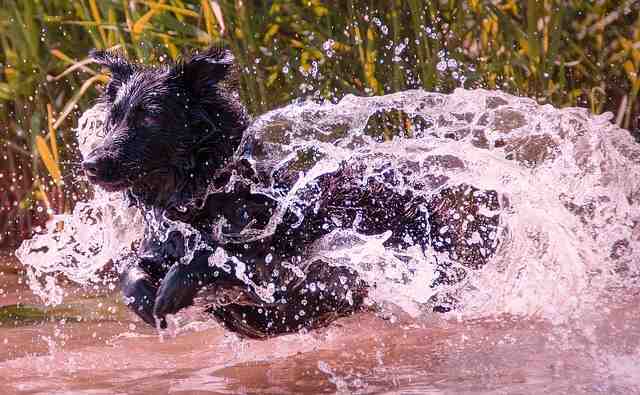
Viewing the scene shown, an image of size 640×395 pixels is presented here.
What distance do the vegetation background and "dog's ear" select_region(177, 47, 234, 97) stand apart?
1.87 meters

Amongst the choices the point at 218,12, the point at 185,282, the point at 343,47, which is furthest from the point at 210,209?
the point at 343,47

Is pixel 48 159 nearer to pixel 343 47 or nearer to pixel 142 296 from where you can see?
pixel 343 47

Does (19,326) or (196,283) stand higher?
(196,283)

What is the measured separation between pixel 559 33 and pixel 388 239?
6.66 ft

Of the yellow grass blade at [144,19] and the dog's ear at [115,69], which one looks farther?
the yellow grass blade at [144,19]

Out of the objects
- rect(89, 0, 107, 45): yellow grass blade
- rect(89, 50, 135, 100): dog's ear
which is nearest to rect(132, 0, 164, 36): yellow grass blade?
rect(89, 0, 107, 45): yellow grass blade

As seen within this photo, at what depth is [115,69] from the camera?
3834 mm

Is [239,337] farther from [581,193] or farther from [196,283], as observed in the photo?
[581,193]

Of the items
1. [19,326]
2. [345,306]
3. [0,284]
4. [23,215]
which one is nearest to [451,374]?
[345,306]

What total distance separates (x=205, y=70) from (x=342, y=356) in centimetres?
119

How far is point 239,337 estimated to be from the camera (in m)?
3.95

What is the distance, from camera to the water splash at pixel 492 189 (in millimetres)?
3873

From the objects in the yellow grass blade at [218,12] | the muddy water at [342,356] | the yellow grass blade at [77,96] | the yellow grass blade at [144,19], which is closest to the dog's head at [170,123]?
the muddy water at [342,356]

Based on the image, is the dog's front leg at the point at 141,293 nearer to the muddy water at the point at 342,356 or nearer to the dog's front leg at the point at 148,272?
the dog's front leg at the point at 148,272
